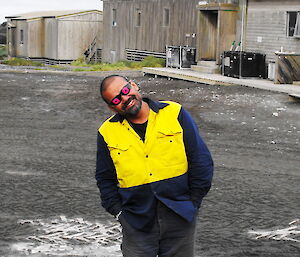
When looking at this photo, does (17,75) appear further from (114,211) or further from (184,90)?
(114,211)

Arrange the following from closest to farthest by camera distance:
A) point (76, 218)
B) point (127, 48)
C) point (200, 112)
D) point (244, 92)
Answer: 1. point (76, 218)
2. point (200, 112)
3. point (244, 92)
4. point (127, 48)

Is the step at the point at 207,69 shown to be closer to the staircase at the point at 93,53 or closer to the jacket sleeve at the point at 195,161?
the staircase at the point at 93,53

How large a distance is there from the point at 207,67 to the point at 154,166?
24.1m

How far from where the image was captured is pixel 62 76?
28.8 meters

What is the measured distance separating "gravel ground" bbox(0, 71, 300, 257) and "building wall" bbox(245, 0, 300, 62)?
5.39m

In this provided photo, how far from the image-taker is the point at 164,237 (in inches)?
177

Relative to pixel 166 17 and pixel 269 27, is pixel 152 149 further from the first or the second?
pixel 166 17

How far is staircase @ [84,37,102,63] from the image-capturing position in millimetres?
44750

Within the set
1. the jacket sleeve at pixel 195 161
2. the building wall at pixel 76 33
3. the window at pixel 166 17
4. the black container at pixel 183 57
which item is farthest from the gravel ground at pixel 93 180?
the building wall at pixel 76 33

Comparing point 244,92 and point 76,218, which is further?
point 244,92

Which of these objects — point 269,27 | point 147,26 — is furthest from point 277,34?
point 147,26

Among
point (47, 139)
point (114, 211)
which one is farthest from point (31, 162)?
point (114, 211)

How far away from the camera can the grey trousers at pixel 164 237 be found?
4.46 m

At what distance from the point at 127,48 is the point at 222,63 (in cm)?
1261
